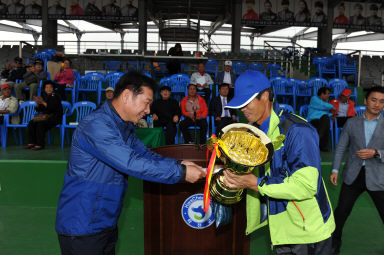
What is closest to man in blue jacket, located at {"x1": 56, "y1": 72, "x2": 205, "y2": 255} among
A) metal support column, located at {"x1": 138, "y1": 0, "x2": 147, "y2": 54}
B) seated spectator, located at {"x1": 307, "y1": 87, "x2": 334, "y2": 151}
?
seated spectator, located at {"x1": 307, "y1": 87, "x2": 334, "y2": 151}

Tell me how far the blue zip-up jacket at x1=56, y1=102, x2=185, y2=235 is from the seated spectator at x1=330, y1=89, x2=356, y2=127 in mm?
5420

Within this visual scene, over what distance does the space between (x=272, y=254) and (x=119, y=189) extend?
1.83m

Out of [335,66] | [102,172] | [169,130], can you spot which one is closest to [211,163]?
[102,172]

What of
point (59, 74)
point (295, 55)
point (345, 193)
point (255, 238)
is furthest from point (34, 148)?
point (295, 55)

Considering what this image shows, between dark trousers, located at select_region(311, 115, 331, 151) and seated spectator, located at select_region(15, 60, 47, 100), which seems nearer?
dark trousers, located at select_region(311, 115, 331, 151)

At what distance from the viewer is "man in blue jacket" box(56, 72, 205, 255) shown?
134cm

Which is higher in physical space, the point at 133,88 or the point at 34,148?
the point at 133,88

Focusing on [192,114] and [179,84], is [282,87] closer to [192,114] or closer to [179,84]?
[179,84]

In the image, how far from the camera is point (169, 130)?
5.72 meters

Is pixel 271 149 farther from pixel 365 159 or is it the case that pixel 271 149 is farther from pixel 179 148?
pixel 365 159

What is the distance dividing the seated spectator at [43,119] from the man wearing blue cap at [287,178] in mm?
4881

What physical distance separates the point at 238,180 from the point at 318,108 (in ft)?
16.8

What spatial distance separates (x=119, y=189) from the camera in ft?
4.70

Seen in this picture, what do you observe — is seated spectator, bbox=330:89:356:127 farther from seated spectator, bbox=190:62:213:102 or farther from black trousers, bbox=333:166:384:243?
black trousers, bbox=333:166:384:243
